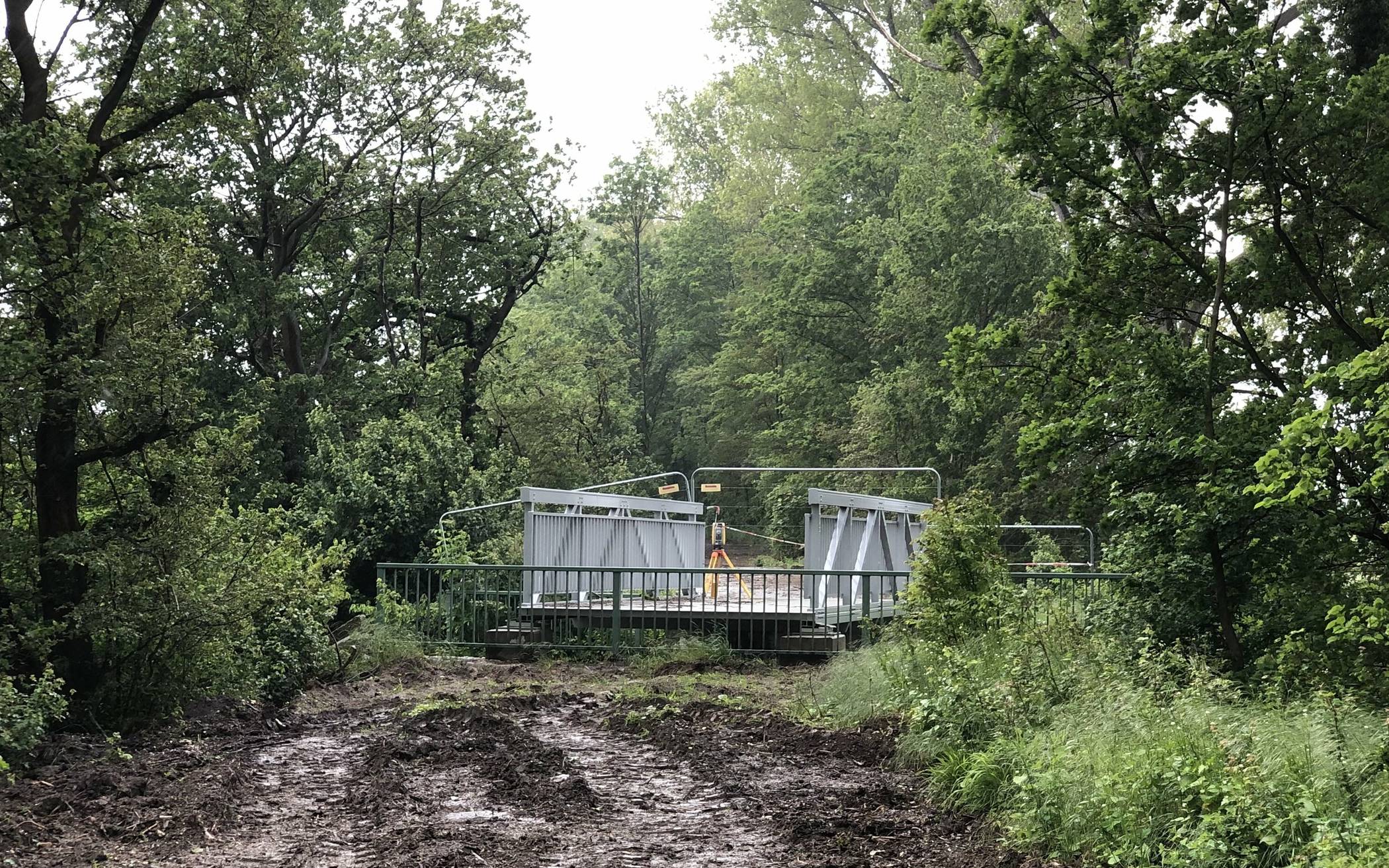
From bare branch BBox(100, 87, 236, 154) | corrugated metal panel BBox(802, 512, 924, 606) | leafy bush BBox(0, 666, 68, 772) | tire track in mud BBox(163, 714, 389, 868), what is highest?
bare branch BBox(100, 87, 236, 154)

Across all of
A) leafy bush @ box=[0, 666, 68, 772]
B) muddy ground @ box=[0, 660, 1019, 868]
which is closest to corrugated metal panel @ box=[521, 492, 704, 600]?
muddy ground @ box=[0, 660, 1019, 868]

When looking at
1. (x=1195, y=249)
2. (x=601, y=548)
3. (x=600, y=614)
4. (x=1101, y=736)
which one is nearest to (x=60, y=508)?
(x=600, y=614)

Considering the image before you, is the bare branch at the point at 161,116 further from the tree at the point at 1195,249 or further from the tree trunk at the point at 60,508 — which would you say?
the tree at the point at 1195,249

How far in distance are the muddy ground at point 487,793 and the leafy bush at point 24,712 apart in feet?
0.69

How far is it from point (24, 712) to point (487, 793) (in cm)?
335

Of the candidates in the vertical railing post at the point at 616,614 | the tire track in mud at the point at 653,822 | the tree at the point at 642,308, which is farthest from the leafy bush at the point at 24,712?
the tree at the point at 642,308

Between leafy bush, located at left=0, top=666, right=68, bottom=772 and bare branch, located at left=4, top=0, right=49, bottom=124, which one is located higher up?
bare branch, located at left=4, top=0, right=49, bottom=124

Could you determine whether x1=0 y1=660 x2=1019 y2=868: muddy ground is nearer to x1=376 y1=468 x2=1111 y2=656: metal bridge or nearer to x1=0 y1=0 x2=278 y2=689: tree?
x1=0 y1=0 x2=278 y2=689: tree

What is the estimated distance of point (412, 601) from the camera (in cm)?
1828

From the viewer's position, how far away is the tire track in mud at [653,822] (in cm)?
667

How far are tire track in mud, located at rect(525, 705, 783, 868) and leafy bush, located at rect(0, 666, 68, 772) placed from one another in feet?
12.2

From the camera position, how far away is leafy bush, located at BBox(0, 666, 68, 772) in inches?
333

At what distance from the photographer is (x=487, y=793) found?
27.3 ft

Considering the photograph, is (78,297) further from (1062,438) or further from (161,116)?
(1062,438)
